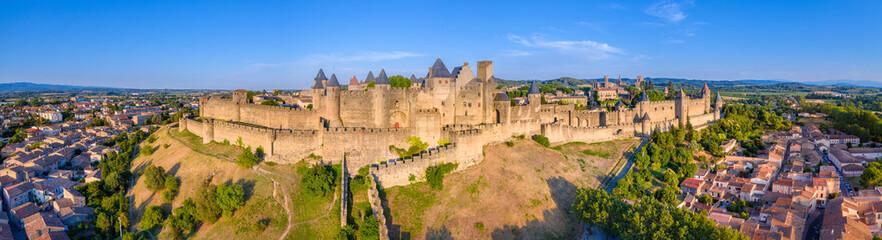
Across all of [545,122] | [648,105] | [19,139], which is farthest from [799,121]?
[19,139]

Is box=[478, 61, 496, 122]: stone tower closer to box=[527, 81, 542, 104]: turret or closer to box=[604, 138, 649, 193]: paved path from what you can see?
box=[527, 81, 542, 104]: turret

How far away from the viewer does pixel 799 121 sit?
61.9 metres

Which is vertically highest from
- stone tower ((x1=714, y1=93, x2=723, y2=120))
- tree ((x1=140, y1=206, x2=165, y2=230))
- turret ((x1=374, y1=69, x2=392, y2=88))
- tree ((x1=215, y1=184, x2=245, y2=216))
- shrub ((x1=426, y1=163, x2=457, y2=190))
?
turret ((x1=374, y1=69, x2=392, y2=88))

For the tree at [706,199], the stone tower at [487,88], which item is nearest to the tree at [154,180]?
the stone tower at [487,88]

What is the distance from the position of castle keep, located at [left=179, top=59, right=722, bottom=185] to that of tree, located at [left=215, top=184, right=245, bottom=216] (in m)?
3.82

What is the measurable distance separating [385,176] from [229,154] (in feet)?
38.2

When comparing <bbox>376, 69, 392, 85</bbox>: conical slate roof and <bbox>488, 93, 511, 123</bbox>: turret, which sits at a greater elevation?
<bbox>376, 69, 392, 85</bbox>: conical slate roof

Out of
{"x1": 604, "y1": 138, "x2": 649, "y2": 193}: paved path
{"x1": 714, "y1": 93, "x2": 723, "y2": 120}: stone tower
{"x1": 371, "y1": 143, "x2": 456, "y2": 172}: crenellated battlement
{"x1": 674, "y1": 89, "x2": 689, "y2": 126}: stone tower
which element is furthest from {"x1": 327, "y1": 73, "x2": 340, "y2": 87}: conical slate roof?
{"x1": 714, "y1": 93, "x2": 723, "y2": 120}: stone tower

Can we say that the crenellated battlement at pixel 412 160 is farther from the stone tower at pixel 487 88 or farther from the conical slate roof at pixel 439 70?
the stone tower at pixel 487 88

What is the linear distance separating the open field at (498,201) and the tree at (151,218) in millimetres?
12762

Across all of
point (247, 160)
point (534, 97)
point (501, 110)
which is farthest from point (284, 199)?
point (534, 97)

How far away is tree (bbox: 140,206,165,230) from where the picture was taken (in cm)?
2496

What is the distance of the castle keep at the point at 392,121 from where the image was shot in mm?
26281

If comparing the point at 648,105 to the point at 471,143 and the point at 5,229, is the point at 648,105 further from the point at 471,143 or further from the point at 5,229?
the point at 5,229
